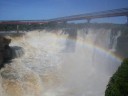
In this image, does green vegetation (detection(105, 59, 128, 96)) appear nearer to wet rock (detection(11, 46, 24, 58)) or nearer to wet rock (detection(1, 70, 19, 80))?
wet rock (detection(1, 70, 19, 80))

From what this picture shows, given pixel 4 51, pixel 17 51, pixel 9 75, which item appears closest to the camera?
pixel 9 75

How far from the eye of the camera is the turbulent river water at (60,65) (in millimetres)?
30484

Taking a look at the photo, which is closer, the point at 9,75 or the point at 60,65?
the point at 9,75

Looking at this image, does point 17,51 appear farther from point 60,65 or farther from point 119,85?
point 119,85

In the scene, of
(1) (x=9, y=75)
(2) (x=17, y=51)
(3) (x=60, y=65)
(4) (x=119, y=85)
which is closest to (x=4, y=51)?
(2) (x=17, y=51)

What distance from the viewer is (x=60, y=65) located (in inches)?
1561

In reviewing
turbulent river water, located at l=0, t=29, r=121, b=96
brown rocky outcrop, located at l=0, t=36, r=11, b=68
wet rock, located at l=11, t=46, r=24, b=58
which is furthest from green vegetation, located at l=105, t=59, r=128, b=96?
wet rock, located at l=11, t=46, r=24, b=58

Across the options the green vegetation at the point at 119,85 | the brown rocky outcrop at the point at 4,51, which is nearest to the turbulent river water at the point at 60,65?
the brown rocky outcrop at the point at 4,51

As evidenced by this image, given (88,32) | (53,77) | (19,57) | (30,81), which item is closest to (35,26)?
(88,32)

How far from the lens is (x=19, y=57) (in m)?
37.1

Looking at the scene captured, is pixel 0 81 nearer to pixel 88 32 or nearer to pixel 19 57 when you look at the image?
pixel 19 57

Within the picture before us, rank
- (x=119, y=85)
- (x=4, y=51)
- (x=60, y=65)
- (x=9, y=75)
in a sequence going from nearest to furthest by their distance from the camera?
1. (x=119, y=85)
2. (x=9, y=75)
3. (x=4, y=51)
4. (x=60, y=65)

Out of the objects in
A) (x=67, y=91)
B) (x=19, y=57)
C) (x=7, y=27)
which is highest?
(x=7, y=27)

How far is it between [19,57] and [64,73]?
18.7 ft
